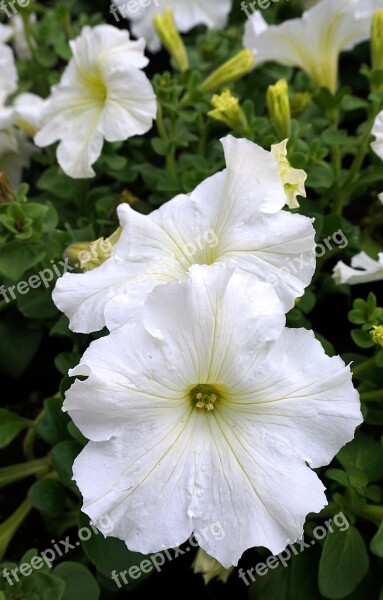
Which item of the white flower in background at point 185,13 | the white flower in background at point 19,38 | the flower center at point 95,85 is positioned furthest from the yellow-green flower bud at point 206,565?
the white flower in background at point 19,38

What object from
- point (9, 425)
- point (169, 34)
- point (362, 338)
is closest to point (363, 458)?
point (362, 338)

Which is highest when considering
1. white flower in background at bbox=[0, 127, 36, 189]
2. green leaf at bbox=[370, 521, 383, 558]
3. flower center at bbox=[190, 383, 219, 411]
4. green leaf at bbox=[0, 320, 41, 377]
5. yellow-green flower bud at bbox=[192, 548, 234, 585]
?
white flower in background at bbox=[0, 127, 36, 189]

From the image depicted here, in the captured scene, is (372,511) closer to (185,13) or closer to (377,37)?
(377,37)

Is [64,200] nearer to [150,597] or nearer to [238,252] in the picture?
[238,252]

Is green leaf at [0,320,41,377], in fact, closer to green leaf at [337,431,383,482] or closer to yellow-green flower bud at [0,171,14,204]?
yellow-green flower bud at [0,171,14,204]

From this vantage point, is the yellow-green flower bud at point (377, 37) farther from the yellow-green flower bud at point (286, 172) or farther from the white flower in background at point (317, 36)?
the yellow-green flower bud at point (286, 172)

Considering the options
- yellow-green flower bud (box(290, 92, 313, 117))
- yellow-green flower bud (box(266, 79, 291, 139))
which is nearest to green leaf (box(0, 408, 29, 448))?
yellow-green flower bud (box(266, 79, 291, 139))

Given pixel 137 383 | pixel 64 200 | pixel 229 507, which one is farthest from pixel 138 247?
pixel 64 200
